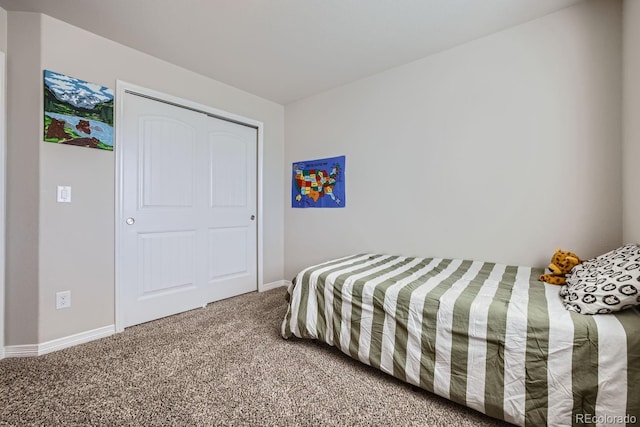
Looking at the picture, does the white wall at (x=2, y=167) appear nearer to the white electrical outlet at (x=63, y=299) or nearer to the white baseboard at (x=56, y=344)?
the white baseboard at (x=56, y=344)

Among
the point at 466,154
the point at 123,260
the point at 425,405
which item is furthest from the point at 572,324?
the point at 123,260

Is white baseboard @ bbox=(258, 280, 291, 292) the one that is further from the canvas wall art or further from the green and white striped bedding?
the canvas wall art

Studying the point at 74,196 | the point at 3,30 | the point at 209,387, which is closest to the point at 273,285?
the point at 209,387

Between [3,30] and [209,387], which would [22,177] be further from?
[209,387]

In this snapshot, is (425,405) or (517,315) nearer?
(517,315)

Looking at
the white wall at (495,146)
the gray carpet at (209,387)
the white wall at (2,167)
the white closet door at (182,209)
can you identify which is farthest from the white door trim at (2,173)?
the white wall at (495,146)

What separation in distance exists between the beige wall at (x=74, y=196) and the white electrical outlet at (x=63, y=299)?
26 millimetres

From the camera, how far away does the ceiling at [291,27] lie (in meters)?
1.76

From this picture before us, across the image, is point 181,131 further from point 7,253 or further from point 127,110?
point 7,253

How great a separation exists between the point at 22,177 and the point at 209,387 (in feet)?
6.11

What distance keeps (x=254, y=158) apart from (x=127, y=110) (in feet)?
4.21

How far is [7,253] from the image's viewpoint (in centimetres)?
178

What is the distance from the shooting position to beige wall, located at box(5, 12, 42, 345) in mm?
1797
